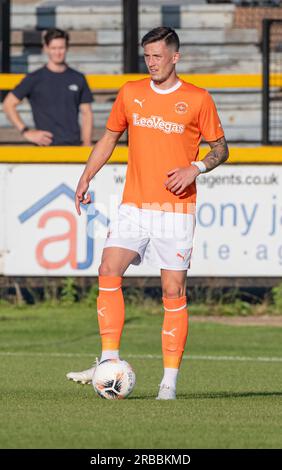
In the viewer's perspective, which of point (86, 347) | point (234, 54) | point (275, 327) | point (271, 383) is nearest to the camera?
point (271, 383)

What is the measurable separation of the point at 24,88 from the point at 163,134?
622 cm

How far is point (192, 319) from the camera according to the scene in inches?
546

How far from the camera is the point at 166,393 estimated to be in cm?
800

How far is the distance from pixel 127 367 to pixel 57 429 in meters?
1.59

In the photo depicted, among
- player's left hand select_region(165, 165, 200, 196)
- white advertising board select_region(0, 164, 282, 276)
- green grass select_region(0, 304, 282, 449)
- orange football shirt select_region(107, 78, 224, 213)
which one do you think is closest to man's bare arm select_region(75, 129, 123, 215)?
orange football shirt select_region(107, 78, 224, 213)

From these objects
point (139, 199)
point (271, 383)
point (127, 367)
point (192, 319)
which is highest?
point (139, 199)

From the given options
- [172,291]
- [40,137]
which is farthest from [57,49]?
[172,291]

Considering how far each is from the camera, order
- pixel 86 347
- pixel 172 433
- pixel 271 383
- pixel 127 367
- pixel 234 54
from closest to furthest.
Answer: pixel 172 433 < pixel 127 367 < pixel 271 383 < pixel 86 347 < pixel 234 54

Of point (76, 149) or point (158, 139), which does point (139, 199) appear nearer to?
point (158, 139)

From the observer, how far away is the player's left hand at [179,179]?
7.75m

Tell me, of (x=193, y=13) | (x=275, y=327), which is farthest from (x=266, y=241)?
(x=193, y=13)

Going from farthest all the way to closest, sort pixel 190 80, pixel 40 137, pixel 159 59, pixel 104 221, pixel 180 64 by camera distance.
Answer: pixel 180 64 → pixel 190 80 → pixel 40 137 → pixel 104 221 → pixel 159 59

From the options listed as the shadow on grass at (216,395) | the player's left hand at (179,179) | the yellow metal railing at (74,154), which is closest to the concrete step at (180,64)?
the yellow metal railing at (74,154)

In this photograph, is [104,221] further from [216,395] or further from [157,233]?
[157,233]
